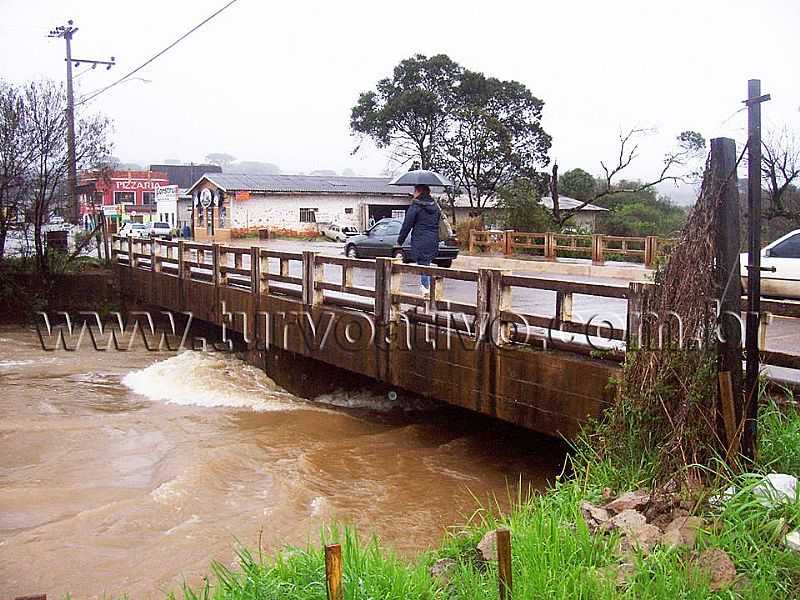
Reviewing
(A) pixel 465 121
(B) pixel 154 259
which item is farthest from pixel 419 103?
(B) pixel 154 259

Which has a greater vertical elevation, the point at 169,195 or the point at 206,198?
the point at 169,195

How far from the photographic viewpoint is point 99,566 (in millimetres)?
6703

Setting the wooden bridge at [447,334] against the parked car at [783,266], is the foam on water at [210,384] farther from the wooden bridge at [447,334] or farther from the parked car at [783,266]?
the parked car at [783,266]

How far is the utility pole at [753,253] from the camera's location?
17.6 feet

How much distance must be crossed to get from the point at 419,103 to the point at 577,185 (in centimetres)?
1254

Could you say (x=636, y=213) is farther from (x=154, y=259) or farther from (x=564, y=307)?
(x=564, y=307)

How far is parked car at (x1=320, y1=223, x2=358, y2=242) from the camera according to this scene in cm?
4694

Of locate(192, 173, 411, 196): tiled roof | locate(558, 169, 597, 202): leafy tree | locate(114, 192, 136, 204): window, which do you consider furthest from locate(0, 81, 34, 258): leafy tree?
locate(114, 192, 136, 204): window

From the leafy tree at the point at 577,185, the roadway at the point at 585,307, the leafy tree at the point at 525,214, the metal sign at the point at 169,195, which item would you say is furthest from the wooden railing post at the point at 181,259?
the metal sign at the point at 169,195

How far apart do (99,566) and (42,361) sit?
430 inches

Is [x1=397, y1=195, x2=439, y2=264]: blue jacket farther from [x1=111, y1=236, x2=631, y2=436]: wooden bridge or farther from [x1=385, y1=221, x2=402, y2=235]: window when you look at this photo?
[x1=385, y1=221, x2=402, y2=235]: window

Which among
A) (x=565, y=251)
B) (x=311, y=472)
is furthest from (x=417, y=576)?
(x=565, y=251)

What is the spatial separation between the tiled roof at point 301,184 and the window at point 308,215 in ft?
3.89

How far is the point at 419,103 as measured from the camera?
43.2 meters
